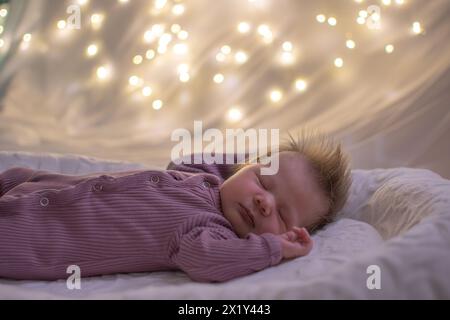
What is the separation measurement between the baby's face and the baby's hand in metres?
0.06

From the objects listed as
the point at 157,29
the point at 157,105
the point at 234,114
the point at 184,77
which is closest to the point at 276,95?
the point at 234,114

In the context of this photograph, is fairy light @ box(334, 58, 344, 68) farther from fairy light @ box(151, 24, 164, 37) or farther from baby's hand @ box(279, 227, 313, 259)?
baby's hand @ box(279, 227, 313, 259)

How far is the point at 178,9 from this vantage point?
223cm

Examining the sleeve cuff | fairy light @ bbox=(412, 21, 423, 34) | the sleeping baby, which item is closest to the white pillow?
the sleeping baby

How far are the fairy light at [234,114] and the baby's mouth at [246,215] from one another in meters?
1.07

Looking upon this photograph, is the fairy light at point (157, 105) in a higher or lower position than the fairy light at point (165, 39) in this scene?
lower

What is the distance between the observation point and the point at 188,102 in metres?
→ 2.16

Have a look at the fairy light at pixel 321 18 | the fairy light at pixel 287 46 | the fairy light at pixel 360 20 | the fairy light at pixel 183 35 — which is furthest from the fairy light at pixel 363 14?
the fairy light at pixel 183 35

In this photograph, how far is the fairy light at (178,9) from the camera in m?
2.23

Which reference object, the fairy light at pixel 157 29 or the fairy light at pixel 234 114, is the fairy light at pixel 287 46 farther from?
the fairy light at pixel 157 29

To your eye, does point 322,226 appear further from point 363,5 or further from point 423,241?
point 363,5

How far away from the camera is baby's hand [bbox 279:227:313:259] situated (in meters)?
0.93

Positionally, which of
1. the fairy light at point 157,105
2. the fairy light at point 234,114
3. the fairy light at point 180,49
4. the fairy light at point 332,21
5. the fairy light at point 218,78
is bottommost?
the fairy light at point 234,114
